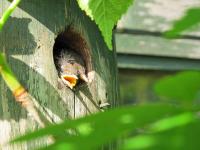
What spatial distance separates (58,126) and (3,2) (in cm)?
79

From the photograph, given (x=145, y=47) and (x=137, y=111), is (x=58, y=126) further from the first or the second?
(x=145, y=47)

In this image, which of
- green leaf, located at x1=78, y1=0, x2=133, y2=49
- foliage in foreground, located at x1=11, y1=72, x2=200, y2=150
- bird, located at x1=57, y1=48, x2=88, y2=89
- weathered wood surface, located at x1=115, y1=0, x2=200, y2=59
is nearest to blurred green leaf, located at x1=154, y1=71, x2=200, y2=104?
foliage in foreground, located at x1=11, y1=72, x2=200, y2=150

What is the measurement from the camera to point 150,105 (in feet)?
0.94

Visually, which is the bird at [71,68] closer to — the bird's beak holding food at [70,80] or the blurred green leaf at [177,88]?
the bird's beak holding food at [70,80]

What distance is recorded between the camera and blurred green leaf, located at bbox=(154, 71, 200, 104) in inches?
11.8

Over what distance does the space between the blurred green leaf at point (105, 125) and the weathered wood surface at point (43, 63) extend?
70cm

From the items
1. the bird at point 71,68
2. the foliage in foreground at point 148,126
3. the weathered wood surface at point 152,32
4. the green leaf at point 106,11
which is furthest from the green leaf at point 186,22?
the weathered wood surface at point 152,32

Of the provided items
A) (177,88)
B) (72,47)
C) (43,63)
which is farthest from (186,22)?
(72,47)

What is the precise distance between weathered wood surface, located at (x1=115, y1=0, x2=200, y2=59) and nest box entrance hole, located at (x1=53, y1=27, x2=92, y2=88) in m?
1.82

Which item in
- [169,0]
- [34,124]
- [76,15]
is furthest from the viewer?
[169,0]

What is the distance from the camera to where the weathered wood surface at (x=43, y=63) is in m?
0.98

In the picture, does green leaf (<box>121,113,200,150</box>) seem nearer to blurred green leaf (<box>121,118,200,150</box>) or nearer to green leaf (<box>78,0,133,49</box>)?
blurred green leaf (<box>121,118,200,150</box>)

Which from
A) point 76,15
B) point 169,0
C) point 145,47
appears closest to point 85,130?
point 76,15

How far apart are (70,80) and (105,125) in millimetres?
808
